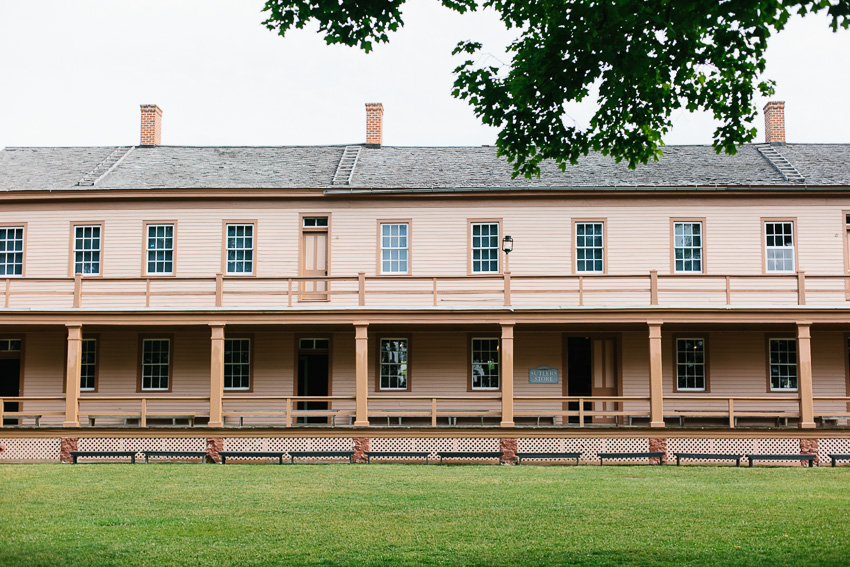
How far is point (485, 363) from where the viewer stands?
25.4 metres

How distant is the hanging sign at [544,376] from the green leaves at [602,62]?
11453 mm

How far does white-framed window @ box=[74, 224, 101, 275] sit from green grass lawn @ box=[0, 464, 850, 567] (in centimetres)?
800

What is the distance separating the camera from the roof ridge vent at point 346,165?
25938mm

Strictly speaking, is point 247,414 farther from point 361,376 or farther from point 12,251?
point 12,251

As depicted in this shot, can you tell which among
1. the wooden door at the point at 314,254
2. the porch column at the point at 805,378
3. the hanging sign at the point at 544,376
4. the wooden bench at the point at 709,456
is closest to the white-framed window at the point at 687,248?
the porch column at the point at 805,378

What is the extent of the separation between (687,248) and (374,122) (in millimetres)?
10505

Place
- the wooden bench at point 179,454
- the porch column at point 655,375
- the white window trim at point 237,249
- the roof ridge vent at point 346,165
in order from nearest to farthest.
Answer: the wooden bench at point 179,454 < the porch column at point 655,375 < the white window trim at point 237,249 < the roof ridge vent at point 346,165

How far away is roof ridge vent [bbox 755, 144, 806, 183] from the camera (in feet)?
83.5

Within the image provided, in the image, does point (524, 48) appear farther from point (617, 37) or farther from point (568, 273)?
point (568, 273)

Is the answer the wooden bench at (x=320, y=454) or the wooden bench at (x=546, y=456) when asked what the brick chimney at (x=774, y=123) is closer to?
the wooden bench at (x=546, y=456)

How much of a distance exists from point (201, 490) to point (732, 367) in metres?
15.2

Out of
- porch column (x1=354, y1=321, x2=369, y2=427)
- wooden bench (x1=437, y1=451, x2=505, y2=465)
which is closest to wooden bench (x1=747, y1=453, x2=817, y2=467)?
wooden bench (x1=437, y1=451, x2=505, y2=465)

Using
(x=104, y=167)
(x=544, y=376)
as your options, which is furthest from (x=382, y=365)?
(x=104, y=167)

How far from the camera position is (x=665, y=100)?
1378 cm
